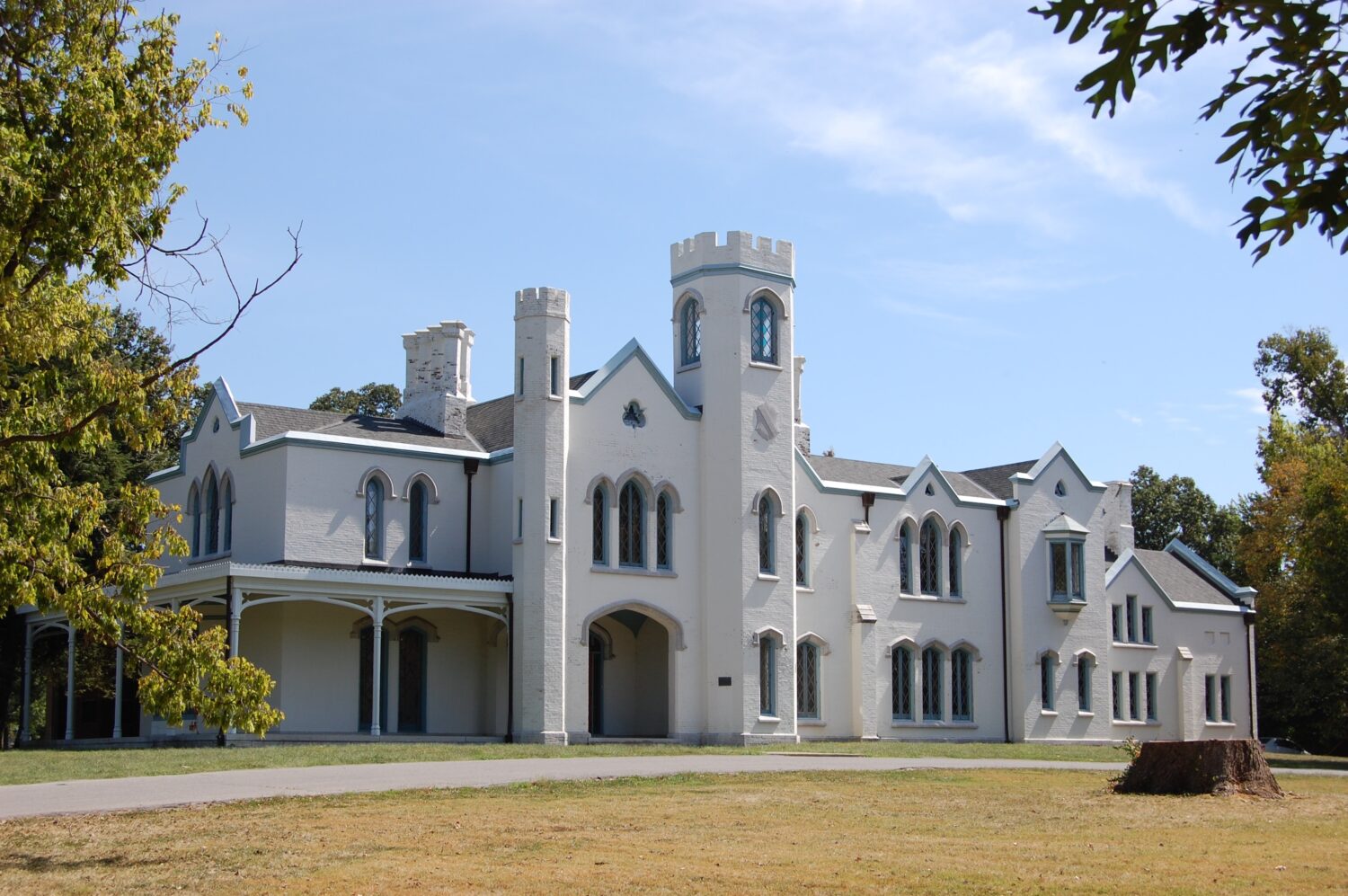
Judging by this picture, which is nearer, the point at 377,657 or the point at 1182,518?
the point at 377,657

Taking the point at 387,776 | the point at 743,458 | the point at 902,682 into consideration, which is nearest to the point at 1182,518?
the point at 902,682

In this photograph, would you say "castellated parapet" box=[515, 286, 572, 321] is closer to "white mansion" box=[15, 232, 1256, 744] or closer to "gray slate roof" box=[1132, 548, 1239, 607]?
"white mansion" box=[15, 232, 1256, 744]

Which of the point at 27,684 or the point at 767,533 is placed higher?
the point at 767,533

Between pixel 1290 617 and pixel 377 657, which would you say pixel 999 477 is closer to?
pixel 1290 617

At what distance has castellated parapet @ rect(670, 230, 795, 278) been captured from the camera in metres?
38.6

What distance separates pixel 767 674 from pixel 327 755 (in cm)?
1511

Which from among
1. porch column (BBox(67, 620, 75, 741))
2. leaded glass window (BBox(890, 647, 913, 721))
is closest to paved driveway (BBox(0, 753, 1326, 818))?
leaded glass window (BBox(890, 647, 913, 721))

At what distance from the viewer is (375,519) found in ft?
118

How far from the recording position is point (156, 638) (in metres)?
14.6

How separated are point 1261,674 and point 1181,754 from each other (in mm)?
37190

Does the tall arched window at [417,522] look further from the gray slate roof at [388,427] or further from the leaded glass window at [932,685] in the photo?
the leaded glass window at [932,685]

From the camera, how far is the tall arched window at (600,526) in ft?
120

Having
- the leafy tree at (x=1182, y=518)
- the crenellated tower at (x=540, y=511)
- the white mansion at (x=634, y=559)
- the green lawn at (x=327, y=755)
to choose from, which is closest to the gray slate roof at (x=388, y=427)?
the white mansion at (x=634, y=559)

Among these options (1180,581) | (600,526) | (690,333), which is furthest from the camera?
(1180,581)
